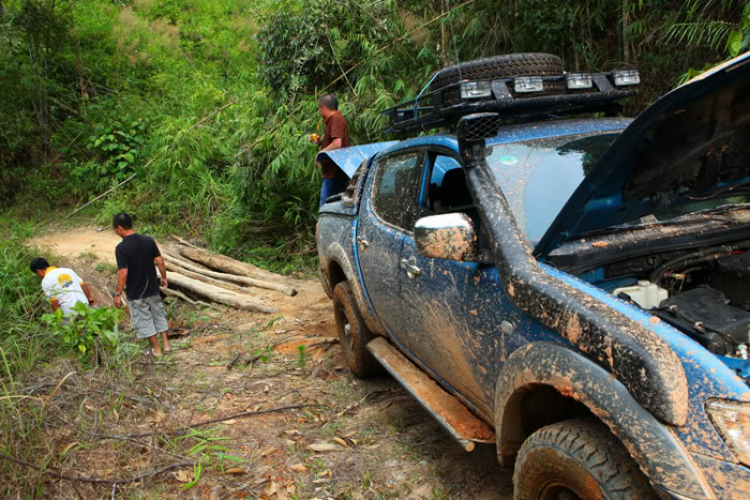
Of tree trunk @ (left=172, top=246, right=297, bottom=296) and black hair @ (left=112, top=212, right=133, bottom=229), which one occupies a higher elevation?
black hair @ (left=112, top=212, right=133, bottom=229)

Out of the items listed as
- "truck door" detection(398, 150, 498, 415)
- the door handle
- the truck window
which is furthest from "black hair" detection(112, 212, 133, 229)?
the door handle

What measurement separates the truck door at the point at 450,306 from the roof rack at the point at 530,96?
12.4 inches

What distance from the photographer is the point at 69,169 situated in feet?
40.8

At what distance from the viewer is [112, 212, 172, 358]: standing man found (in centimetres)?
533

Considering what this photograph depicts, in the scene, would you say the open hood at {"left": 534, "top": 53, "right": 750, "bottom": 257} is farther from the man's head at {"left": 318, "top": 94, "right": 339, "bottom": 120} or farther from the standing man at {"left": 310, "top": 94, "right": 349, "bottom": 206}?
the man's head at {"left": 318, "top": 94, "right": 339, "bottom": 120}

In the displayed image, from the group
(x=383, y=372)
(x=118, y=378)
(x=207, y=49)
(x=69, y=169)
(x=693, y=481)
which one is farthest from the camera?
(x=207, y=49)

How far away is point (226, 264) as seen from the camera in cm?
777

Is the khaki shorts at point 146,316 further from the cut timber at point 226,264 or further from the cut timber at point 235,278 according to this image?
the cut timber at point 226,264

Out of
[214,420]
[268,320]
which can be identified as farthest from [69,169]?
[214,420]

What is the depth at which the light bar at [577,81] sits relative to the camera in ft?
11.0

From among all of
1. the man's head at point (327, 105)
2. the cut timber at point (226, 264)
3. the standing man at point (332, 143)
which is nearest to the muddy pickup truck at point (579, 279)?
the standing man at point (332, 143)

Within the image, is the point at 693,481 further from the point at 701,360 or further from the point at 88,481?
the point at 88,481

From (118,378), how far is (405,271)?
2521 millimetres

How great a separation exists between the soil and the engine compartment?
4.23ft
